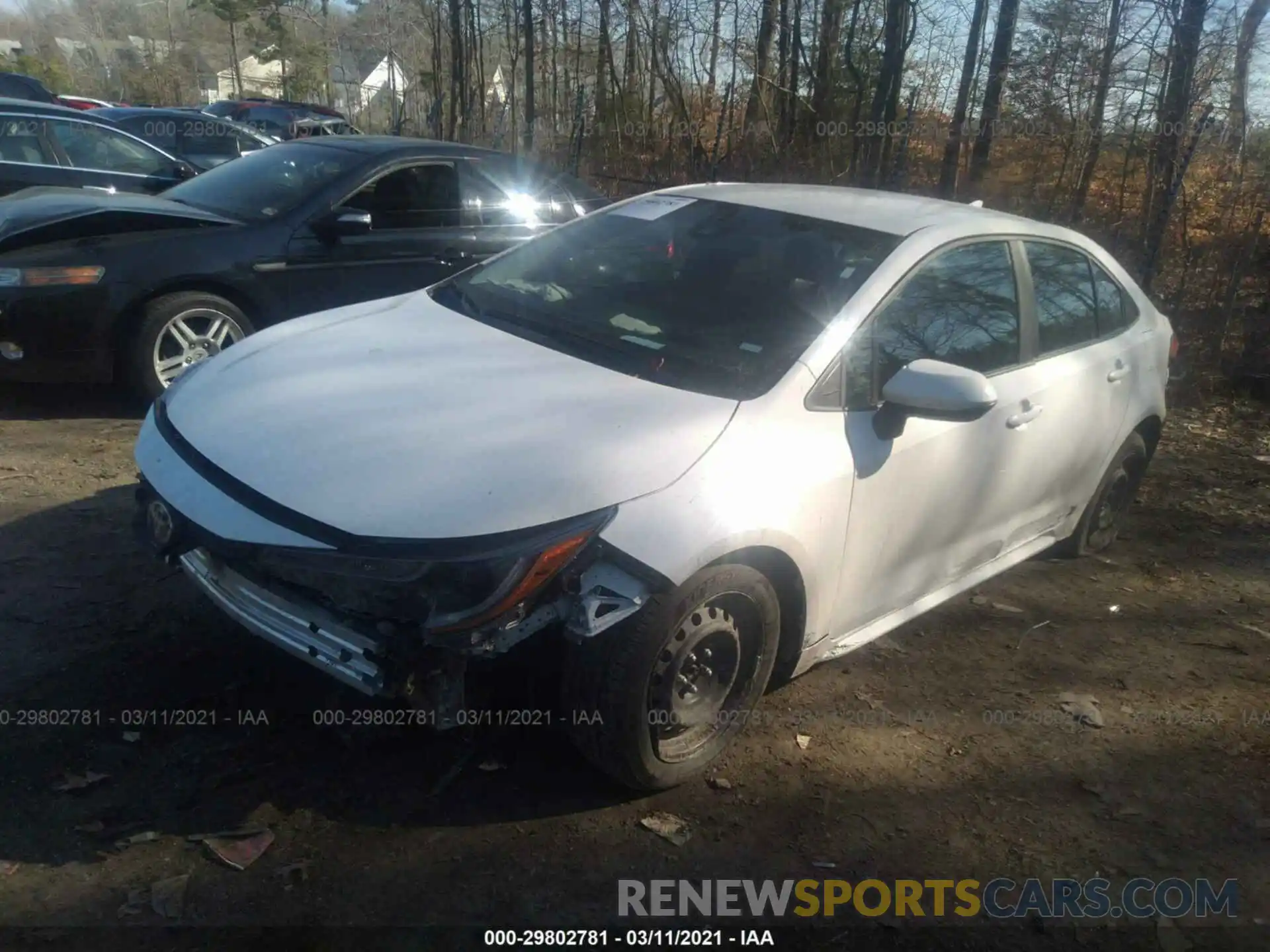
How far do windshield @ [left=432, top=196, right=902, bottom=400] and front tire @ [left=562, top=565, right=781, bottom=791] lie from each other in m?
0.64

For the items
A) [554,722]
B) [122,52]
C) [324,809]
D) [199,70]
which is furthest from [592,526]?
[122,52]

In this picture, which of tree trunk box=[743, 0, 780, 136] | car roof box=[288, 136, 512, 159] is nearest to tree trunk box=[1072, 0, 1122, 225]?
tree trunk box=[743, 0, 780, 136]

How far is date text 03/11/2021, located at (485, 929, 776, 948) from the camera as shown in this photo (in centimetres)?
251

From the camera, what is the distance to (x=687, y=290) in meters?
3.63

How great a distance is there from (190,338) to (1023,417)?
14.3 ft

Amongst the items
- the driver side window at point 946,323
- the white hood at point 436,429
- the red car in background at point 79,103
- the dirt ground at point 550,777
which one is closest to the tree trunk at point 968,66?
the driver side window at point 946,323

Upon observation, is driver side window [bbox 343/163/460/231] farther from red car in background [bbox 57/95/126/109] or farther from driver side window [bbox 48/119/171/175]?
red car in background [bbox 57/95/126/109]

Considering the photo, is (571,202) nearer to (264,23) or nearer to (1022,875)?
(1022,875)

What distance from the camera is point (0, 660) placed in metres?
3.35

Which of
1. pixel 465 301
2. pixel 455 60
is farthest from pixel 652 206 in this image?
pixel 455 60

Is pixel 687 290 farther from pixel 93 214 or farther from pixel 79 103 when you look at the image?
pixel 79 103

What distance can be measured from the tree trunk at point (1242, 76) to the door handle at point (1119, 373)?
695 centimetres

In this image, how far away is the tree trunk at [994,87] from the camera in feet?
37.8

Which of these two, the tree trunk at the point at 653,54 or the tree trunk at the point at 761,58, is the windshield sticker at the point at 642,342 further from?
the tree trunk at the point at 653,54
